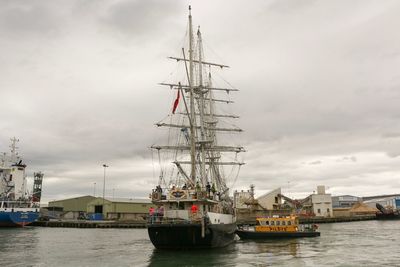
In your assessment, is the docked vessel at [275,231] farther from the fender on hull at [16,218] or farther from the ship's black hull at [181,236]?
the fender on hull at [16,218]

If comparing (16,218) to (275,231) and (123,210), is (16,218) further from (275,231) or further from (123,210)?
(275,231)

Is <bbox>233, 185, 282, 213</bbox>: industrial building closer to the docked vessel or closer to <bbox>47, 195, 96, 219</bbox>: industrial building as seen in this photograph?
<bbox>47, 195, 96, 219</bbox>: industrial building

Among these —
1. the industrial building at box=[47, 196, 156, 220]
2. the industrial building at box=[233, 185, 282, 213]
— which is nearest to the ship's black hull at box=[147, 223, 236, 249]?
the industrial building at box=[233, 185, 282, 213]

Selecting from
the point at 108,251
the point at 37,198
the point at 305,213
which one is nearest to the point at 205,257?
the point at 108,251

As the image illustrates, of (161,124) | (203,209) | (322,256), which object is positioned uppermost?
(161,124)

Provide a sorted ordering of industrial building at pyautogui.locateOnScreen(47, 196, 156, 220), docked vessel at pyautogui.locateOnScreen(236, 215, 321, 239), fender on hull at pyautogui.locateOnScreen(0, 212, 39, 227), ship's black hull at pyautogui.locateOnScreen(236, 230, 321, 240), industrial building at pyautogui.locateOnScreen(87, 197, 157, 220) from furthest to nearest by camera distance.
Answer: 1. industrial building at pyautogui.locateOnScreen(47, 196, 156, 220)
2. industrial building at pyautogui.locateOnScreen(87, 197, 157, 220)
3. fender on hull at pyautogui.locateOnScreen(0, 212, 39, 227)
4. docked vessel at pyautogui.locateOnScreen(236, 215, 321, 239)
5. ship's black hull at pyautogui.locateOnScreen(236, 230, 321, 240)

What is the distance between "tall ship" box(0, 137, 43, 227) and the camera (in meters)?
82.0

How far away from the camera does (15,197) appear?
301 feet

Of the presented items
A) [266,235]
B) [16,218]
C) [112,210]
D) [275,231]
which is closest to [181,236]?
[266,235]

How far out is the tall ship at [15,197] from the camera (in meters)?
82.0

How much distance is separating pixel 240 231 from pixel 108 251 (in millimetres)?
21705

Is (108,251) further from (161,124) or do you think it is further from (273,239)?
(273,239)

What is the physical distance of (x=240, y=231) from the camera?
56031 millimetres

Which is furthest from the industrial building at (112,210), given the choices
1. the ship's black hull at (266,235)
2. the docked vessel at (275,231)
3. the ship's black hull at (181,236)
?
the ship's black hull at (181,236)
